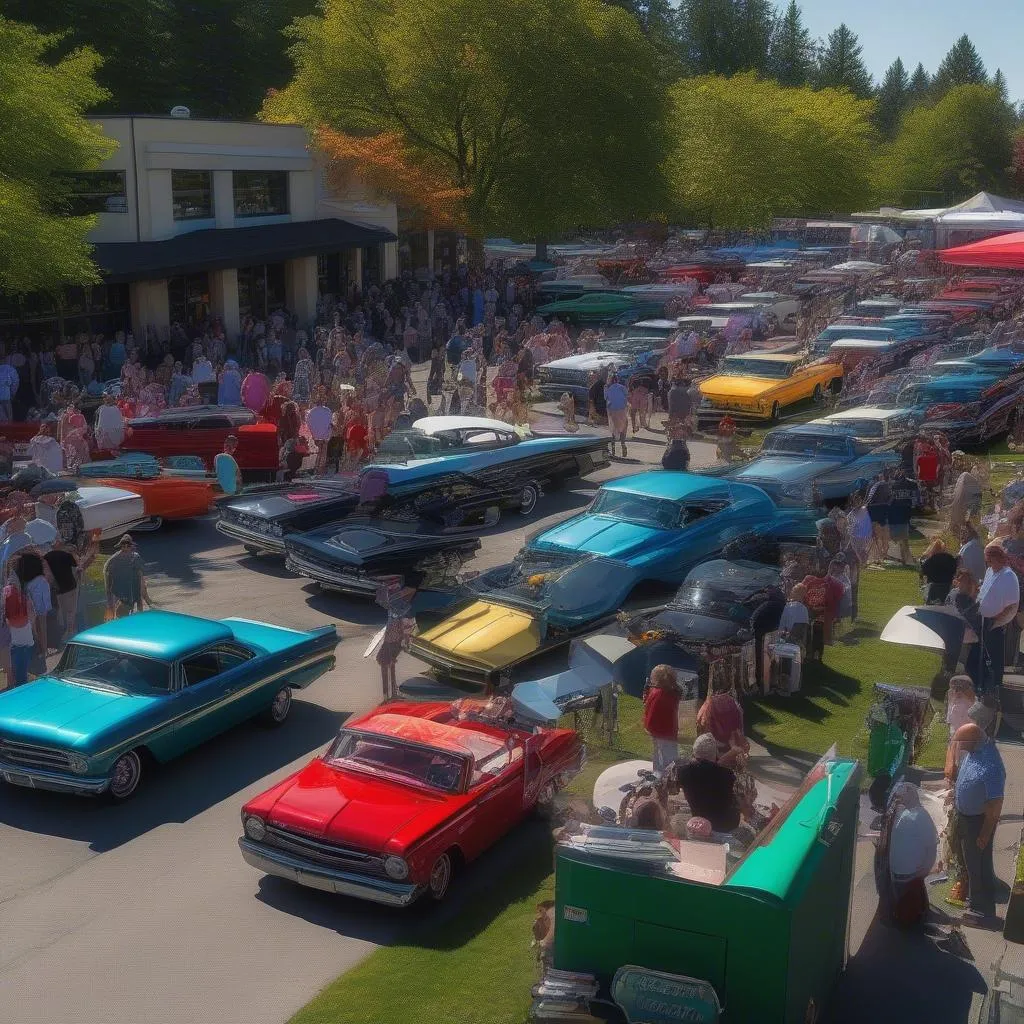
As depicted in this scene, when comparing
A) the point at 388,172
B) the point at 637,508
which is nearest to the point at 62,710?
the point at 637,508

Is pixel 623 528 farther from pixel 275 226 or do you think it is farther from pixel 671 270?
pixel 671 270

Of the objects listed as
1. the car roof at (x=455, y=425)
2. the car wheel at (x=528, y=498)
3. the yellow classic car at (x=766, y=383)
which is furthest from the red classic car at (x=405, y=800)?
the yellow classic car at (x=766, y=383)

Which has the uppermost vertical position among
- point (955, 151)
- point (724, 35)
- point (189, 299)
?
point (724, 35)

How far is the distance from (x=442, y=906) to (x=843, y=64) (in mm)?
118561

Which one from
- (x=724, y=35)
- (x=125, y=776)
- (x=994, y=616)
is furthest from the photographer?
(x=724, y=35)

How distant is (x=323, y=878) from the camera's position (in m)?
8.91

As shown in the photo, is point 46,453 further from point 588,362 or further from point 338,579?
point 588,362

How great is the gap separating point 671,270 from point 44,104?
1026 inches

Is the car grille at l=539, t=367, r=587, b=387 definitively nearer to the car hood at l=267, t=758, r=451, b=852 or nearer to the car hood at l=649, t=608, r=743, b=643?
the car hood at l=649, t=608, r=743, b=643

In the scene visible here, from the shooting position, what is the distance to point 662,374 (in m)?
28.6

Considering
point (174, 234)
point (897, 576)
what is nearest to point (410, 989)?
point (897, 576)

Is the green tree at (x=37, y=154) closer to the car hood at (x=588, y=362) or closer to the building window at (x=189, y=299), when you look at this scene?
the building window at (x=189, y=299)

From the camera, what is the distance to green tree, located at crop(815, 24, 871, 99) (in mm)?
113812

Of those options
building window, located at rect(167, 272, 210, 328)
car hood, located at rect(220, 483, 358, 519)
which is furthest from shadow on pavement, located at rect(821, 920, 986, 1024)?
building window, located at rect(167, 272, 210, 328)
